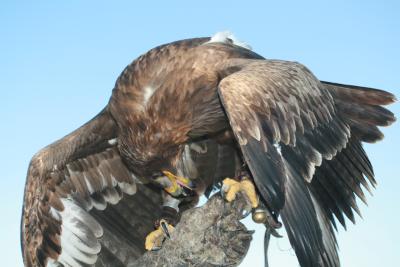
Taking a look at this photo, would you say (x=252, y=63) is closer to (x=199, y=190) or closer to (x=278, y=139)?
(x=278, y=139)

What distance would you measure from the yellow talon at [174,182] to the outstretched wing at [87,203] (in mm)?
1175

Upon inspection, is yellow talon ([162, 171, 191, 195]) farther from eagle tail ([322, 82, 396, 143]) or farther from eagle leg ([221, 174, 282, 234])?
eagle tail ([322, 82, 396, 143])

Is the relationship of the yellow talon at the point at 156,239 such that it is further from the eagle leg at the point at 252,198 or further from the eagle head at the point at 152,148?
the eagle leg at the point at 252,198

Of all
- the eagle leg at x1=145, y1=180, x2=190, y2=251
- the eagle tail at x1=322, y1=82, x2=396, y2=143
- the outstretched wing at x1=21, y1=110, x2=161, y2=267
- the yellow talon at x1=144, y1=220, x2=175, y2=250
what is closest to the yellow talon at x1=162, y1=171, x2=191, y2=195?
the eagle leg at x1=145, y1=180, x2=190, y2=251

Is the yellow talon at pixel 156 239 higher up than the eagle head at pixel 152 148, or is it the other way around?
the eagle head at pixel 152 148

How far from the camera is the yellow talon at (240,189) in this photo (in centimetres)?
562

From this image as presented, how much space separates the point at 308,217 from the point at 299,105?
4.08 feet

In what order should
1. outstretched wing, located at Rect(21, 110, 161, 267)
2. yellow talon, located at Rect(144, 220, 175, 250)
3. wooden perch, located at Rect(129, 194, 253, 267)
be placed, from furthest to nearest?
outstretched wing, located at Rect(21, 110, 161, 267)
yellow talon, located at Rect(144, 220, 175, 250)
wooden perch, located at Rect(129, 194, 253, 267)

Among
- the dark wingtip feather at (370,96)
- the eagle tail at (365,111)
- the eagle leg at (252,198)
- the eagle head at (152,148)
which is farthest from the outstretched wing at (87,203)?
the dark wingtip feather at (370,96)

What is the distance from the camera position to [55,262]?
7465 mm

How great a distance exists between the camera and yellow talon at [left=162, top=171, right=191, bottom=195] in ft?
21.1

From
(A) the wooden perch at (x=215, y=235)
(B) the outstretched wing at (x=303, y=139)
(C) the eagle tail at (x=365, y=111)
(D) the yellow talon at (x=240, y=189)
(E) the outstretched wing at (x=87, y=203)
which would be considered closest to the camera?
(B) the outstretched wing at (x=303, y=139)

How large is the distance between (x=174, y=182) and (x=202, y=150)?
76 cm

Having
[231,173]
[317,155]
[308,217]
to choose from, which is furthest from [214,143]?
[308,217]
